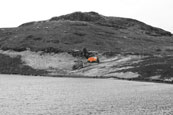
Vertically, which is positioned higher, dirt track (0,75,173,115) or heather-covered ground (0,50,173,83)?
heather-covered ground (0,50,173,83)

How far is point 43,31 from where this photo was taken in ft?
590

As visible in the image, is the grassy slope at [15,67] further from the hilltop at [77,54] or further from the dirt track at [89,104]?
the dirt track at [89,104]

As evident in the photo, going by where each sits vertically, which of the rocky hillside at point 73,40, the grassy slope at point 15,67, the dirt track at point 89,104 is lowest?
the dirt track at point 89,104

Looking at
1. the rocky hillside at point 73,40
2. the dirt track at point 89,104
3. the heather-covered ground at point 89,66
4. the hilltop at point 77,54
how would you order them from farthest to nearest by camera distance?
the rocky hillside at point 73,40
the hilltop at point 77,54
the heather-covered ground at point 89,66
the dirt track at point 89,104

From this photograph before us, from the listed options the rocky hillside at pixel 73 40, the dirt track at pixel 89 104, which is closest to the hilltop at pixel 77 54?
the rocky hillside at pixel 73 40

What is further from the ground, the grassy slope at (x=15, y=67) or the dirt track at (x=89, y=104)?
the grassy slope at (x=15, y=67)

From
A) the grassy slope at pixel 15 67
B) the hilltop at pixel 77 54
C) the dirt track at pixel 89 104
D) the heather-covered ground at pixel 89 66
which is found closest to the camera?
the dirt track at pixel 89 104

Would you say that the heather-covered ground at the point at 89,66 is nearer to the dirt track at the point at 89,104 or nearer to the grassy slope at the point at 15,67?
the grassy slope at the point at 15,67

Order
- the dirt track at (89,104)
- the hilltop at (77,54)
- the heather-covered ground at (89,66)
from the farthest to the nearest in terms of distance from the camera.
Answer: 1. the hilltop at (77,54)
2. the heather-covered ground at (89,66)
3. the dirt track at (89,104)

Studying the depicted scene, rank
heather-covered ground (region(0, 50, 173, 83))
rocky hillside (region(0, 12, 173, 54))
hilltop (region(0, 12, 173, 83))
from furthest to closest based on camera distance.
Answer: rocky hillside (region(0, 12, 173, 54))
hilltop (region(0, 12, 173, 83))
heather-covered ground (region(0, 50, 173, 83))

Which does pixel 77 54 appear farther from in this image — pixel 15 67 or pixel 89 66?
pixel 15 67

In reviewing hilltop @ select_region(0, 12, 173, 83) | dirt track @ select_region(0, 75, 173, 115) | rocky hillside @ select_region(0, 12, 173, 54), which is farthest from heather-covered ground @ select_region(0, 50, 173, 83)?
dirt track @ select_region(0, 75, 173, 115)

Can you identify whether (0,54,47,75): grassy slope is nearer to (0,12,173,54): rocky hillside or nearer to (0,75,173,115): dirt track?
(0,12,173,54): rocky hillside

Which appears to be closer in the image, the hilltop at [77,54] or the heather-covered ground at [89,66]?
the heather-covered ground at [89,66]
